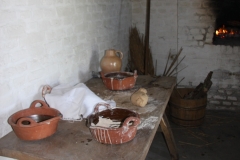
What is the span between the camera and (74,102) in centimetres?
171

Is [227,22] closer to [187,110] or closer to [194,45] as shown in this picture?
[194,45]

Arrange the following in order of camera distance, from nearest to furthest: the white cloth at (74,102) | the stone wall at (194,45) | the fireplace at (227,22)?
the white cloth at (74,102) < the fireplace at (227,22) < the stone wall at (194,45)

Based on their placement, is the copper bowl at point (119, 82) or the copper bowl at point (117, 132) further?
the copper bowl at point (119, 82)

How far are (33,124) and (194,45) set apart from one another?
2.89 metres

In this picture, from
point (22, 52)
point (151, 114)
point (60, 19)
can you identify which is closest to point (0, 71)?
point (22, 52)

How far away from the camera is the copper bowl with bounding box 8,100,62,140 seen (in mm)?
1397

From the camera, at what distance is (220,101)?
3879mm

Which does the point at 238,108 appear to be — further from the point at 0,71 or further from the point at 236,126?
the point at 0,71

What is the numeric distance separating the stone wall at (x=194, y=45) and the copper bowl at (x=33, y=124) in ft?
8.49

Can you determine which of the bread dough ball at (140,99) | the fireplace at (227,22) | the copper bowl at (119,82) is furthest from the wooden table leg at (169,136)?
the fireplace at (227,22)

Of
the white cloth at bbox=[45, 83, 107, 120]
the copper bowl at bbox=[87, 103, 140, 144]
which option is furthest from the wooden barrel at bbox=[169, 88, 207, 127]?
the copper bowl at bbox=[87, 103, 140, 144]

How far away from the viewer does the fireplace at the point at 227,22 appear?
3504 millimetres

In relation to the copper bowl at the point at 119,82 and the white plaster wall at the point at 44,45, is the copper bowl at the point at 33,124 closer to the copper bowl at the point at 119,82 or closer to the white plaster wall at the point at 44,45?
the white plaster wall at the point at 44,45

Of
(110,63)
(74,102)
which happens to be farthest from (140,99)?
(110,63)
